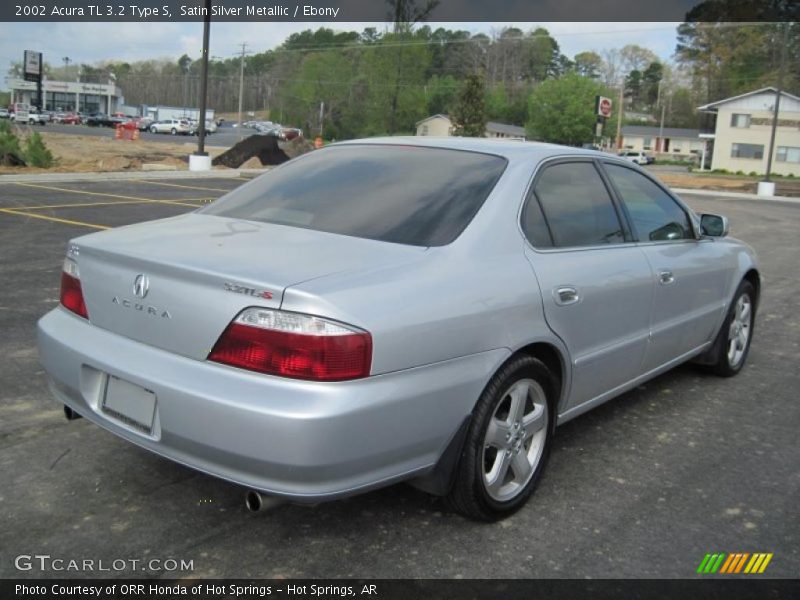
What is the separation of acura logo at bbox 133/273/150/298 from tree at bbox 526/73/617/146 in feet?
294

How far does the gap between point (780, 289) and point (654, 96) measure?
443ft

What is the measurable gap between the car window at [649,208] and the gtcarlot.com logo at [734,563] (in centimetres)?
183

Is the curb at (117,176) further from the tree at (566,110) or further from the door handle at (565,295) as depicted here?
the tree at (566,110)

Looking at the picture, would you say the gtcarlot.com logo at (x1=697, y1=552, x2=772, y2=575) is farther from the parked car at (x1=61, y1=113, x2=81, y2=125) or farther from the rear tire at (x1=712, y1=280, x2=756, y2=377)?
the parked car at (x1=61, y1=113, x2=81, y2=125)

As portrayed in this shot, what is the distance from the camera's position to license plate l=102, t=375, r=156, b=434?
284 centimetres

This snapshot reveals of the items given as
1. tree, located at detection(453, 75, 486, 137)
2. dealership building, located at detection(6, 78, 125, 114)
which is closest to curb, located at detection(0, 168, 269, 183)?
tree, located at detection(453, 75, 486, 137)

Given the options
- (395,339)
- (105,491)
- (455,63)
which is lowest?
(105,491)

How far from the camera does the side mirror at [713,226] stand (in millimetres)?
5043

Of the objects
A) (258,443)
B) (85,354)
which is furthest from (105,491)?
(258,443)

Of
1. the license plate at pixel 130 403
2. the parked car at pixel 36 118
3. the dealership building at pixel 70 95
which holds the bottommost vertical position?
the license plate at pixel 130 403

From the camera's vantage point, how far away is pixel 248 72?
485ft

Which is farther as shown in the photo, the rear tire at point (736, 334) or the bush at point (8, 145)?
the bush at point (8, 145)

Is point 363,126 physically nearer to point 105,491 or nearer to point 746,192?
point 746,192

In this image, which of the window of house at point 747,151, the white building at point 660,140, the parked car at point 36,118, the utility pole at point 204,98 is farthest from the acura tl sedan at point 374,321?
the white building at point 660,140
